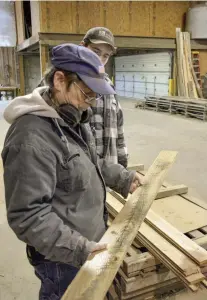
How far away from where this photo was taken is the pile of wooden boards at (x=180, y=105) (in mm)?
10307

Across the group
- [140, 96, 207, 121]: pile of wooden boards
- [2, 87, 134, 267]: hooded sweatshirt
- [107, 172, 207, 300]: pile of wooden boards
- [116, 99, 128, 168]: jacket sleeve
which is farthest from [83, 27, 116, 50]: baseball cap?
[140, 96, 207, 121]: pile of wooden boards

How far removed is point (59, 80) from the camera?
139cm

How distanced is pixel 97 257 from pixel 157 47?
12892 millimetres

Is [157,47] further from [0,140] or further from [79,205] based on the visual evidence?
[79,205]

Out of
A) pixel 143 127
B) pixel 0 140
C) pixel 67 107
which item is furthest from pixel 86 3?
pixel 67 107

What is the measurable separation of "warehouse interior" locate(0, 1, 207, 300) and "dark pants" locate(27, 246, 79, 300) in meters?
0.34

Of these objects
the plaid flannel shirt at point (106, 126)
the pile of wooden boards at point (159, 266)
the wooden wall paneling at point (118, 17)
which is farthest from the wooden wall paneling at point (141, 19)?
the pile of wooden boards at point (159, 266)

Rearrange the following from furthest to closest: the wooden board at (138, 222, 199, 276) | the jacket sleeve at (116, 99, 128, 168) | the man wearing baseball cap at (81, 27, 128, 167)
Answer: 1. the jacket sleeve at (116, 99, 128, 168)
2. the man wearing baseball cap at (81, 27, 128, 167)
3. the wooden board at (138, 222, 199, 276)

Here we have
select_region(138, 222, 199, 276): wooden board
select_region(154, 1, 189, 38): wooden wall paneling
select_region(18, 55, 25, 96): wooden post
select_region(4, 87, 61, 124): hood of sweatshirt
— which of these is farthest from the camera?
select_region(18, 55, 25, 96): wooden post

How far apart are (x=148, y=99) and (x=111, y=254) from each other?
12385mm

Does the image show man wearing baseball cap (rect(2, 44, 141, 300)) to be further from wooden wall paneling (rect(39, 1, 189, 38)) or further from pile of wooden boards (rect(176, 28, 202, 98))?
pile of wooden boards (rect(176, 28, 202, 98))

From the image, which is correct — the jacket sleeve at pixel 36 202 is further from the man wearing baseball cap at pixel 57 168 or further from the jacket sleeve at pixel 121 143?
the jacket sleeve at pixel 121 143

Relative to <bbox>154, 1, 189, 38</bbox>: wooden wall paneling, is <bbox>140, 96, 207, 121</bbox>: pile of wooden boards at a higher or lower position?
lower

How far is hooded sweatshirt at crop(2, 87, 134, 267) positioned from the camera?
1251mm
